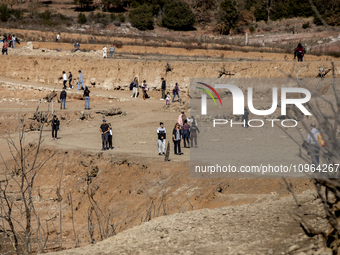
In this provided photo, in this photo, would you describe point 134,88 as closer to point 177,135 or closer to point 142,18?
point 177,135

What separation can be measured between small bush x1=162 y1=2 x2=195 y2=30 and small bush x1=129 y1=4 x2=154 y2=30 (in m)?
2.43

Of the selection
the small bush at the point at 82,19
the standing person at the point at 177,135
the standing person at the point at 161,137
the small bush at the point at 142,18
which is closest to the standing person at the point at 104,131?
the standing person at the point at 161,137

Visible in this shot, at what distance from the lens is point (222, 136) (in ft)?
68.0

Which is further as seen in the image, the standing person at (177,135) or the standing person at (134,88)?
the standing person at (134,88)

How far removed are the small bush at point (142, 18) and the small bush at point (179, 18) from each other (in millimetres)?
2431

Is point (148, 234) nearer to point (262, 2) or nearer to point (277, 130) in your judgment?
point (277, 130)

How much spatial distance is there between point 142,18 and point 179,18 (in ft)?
18.3

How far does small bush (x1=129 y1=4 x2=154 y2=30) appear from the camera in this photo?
63.9m

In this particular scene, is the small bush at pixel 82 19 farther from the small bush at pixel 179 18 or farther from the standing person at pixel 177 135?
the standing person at pixel 177 135

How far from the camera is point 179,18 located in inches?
2562

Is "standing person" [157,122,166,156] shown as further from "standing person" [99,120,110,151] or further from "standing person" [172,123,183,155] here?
"standing person" [99,120,110,151]

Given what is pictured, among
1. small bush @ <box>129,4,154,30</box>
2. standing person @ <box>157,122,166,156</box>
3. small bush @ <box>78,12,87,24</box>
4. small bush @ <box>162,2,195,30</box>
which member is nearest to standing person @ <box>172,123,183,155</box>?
standing person @ <box>157,122,166,156</box>

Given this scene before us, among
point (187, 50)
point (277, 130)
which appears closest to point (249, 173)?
point (277, 130)

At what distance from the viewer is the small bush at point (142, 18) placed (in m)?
63.9
